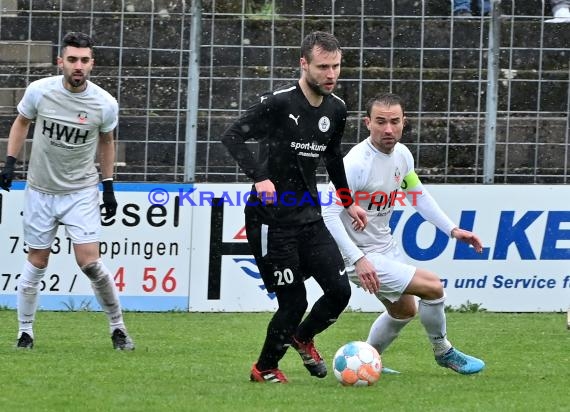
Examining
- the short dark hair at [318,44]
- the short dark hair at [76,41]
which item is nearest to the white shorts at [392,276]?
the short dark hair at [318,44]

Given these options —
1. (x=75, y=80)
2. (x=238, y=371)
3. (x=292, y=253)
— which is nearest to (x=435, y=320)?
(x=292, y=253)

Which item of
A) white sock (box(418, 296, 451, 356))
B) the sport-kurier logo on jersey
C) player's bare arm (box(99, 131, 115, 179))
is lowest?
white sock (box(418, 296, 451, 356))

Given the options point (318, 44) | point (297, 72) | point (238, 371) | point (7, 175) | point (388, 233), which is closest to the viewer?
point (318, 44)

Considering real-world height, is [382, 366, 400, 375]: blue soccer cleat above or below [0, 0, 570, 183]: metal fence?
below

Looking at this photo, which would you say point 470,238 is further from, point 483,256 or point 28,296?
point 483,256

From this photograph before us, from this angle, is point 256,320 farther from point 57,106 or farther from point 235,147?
point 235,147

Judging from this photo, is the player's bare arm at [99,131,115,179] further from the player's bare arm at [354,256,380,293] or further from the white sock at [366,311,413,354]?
the player's bare arm at [354,256,380,293]

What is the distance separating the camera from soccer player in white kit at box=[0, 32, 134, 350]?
9234mm

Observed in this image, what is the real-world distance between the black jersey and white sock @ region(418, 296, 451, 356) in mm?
997

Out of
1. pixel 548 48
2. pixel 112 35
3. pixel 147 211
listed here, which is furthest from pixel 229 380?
pixel 548 48

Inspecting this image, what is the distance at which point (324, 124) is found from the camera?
25.0 ft

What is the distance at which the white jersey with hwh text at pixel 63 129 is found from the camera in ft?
30.3

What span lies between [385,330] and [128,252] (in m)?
4.92

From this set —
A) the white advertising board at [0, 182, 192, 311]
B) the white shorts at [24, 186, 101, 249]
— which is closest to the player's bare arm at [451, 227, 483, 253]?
the white shorts at [24, 186, 101, 249]
